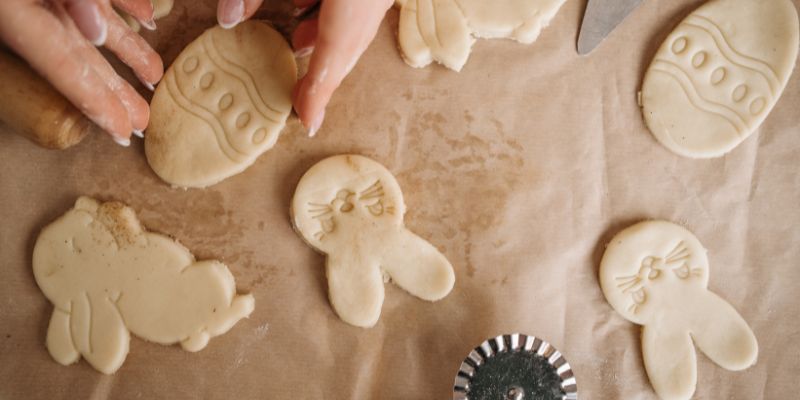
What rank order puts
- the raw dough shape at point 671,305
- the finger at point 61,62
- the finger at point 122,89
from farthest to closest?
the raw dough shape at point 671,305 → the finger at point 122,89 → the finger at point 61,62

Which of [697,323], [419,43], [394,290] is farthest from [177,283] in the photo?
[697,323]

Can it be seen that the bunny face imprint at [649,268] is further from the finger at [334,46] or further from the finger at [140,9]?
the finger at [140,9]

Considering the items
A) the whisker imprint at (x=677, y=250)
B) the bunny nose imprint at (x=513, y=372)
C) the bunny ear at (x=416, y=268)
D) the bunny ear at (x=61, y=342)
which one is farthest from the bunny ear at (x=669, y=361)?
the bunny ear at (x=61, y=342)

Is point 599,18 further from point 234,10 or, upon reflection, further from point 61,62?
point 61,62

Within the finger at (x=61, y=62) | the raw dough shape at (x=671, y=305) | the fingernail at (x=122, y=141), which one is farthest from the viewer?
the raw dough shape at (x=671, y=305)

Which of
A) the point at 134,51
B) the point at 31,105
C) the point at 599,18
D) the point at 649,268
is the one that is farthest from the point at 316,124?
the point at 649,268

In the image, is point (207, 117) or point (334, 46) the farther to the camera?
point (207, 117)
